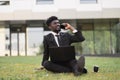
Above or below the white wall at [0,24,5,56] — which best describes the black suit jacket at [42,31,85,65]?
above

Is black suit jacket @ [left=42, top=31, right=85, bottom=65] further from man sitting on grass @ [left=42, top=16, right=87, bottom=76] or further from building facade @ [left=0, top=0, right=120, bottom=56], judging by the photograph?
building facade @ [left=0, top=0, right=120, bottom=56]

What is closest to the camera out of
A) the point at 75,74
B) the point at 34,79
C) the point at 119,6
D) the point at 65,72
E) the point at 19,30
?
the point at 34,79

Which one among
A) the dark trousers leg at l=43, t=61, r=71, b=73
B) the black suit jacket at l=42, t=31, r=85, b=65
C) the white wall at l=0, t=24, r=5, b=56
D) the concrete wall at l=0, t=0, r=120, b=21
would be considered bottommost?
the white wall at l=0, t=24, r=5, b=56

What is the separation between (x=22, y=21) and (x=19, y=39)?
227cm

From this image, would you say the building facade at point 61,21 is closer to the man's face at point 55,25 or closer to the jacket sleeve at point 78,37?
the man's face at point 55,25

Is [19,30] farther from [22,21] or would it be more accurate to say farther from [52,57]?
[52,57]

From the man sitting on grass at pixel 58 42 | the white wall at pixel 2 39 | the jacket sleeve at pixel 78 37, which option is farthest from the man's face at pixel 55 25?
the white wall at pixel 2 39

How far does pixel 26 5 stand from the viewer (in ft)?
140

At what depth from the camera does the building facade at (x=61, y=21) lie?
42156 millimetres

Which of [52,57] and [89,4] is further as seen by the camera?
[89,4]

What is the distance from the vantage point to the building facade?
4216 centimetres

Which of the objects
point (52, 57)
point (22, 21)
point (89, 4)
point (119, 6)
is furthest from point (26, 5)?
point (52, 57)

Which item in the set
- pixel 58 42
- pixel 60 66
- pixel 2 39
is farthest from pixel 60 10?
pixel 60 66

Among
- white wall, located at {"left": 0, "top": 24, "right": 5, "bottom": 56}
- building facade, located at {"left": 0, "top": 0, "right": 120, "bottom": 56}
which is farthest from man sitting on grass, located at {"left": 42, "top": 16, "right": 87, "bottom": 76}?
white wall, located at {"left": 0, "top": 24, "right": 5, "bottom": 56}
